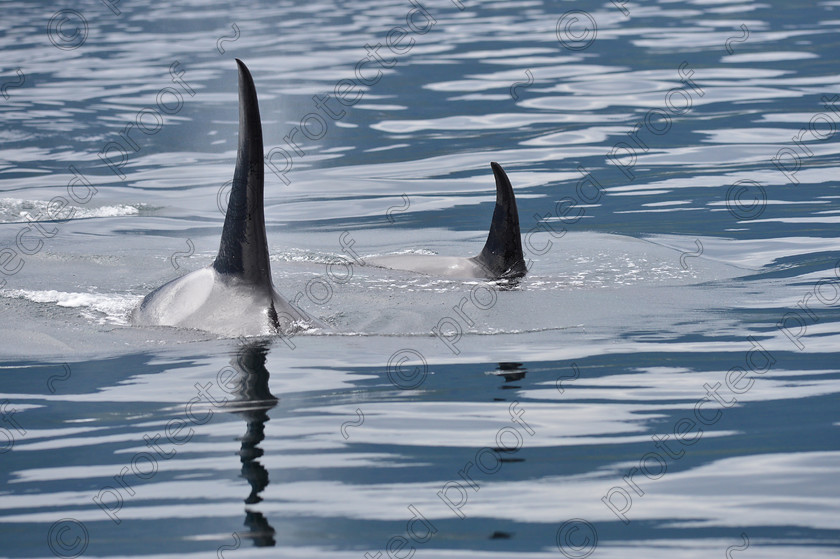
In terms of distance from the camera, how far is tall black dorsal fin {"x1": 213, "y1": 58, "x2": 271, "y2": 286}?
6.97 m

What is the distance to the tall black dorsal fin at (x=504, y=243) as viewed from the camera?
33.3 ft

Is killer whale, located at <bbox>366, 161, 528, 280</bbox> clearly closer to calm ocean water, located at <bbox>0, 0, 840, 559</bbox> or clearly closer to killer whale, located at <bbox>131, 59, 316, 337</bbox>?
calm ocean water, located at <bbox>0, 0, 840, 559</bbox>

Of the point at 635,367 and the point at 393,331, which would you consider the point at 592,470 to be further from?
the point at 393,331

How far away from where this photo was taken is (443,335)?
8.25 metres

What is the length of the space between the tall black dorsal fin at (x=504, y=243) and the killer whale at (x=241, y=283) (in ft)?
7.64

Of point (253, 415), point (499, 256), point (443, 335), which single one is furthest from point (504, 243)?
point (253, 415)

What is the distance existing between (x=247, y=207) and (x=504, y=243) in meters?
3.47

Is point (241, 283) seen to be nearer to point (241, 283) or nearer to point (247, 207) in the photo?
point (241, 283)

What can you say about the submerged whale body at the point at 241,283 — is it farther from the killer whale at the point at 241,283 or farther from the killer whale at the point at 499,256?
the killer whale at the point at 499,256

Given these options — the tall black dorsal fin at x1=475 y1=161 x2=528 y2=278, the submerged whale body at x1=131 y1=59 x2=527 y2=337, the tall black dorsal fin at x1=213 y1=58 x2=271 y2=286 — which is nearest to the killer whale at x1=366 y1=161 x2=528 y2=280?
the tall black dorsal fin at x1=475 y1=161 x2=528 y2=278

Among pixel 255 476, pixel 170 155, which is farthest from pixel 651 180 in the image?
pixel 255 476

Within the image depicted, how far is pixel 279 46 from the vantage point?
1186 inches

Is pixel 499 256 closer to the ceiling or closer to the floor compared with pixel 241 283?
closer to the ceiling

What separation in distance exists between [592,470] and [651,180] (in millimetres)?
10099
